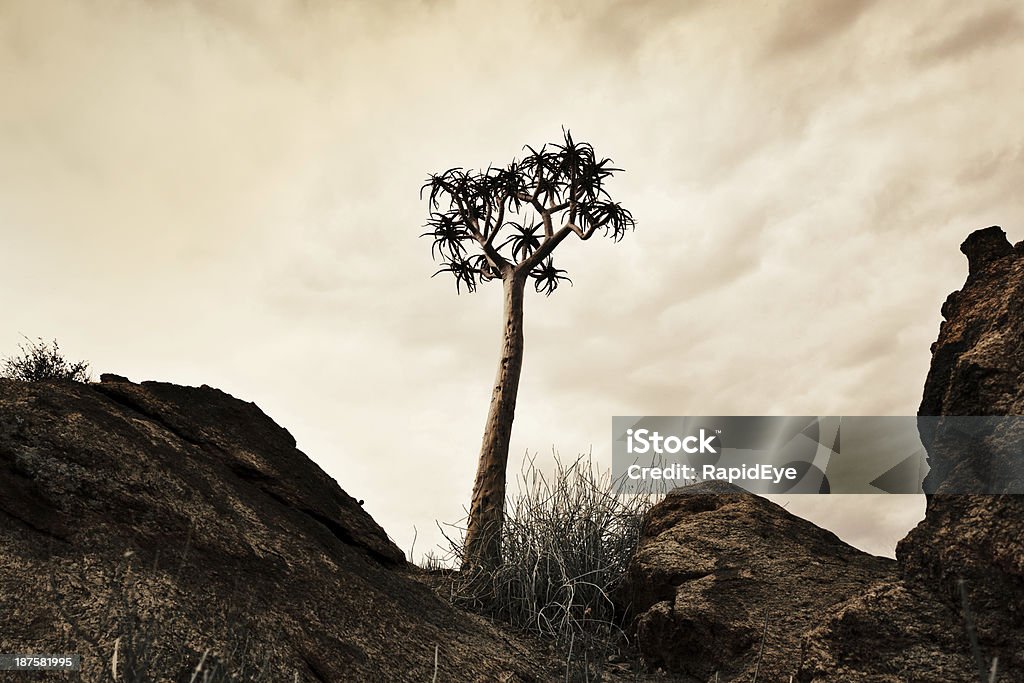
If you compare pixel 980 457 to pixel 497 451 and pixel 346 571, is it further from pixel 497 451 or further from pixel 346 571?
pixel 497 451

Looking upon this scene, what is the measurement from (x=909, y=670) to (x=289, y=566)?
2791 mm

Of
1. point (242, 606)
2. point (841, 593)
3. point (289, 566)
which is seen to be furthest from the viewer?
point (841, 593)

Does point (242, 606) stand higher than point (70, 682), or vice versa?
point (242, 606)

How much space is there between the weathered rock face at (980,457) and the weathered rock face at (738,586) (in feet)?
2.48

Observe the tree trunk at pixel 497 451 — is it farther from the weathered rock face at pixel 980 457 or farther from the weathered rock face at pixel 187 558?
the weathered rock face at pixel 980 457

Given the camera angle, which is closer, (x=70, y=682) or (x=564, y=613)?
(x=70, y=682)

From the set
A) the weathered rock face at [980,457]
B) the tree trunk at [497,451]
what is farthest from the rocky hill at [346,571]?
the tree trunk at [497,451]

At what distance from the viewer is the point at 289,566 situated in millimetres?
3744

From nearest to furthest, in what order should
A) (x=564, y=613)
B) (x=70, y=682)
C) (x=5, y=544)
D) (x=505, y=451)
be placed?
(x=70, y=682) < (x=5, y=544) < (x=564, y=613) < (x=505, y=451)

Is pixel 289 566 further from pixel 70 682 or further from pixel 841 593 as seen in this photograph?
pixel 841 593

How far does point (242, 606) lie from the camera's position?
3305 millimetres

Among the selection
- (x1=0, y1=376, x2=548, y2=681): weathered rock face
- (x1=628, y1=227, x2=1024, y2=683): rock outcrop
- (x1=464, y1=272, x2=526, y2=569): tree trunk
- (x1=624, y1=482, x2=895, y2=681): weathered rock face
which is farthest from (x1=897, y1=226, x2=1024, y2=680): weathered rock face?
(x1=464, y1=272, x2=526, y2=569): tree trunk

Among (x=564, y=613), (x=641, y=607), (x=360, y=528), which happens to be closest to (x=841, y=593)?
(x=641, y=607)

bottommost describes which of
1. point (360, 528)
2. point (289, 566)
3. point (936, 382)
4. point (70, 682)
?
point (70, 682)
